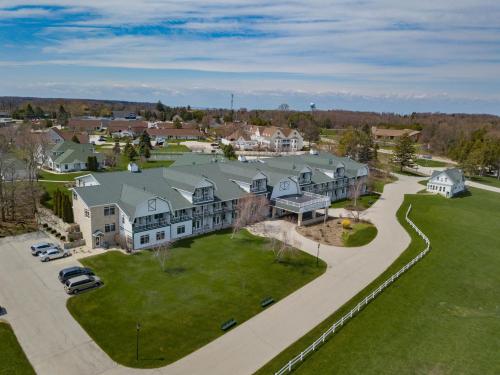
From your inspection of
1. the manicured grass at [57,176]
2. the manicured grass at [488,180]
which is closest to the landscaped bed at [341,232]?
the manicured grass at [57,176]

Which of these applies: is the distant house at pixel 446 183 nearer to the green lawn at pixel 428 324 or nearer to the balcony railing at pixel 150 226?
the green lawn at pixel 428 324

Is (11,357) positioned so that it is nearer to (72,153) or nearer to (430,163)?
(72,153)

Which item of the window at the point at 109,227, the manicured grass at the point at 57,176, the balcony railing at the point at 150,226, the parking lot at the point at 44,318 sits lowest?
the parking lot at the point at 44,318

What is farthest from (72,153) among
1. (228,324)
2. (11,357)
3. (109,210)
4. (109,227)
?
(228,324)

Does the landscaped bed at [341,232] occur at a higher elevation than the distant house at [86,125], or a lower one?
lower

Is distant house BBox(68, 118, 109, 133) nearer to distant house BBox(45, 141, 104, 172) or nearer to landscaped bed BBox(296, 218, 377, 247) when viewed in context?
distant house BBox(45, 141, 104, 172)

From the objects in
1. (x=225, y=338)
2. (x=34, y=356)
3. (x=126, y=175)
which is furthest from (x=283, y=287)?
(x=126, y=175)
